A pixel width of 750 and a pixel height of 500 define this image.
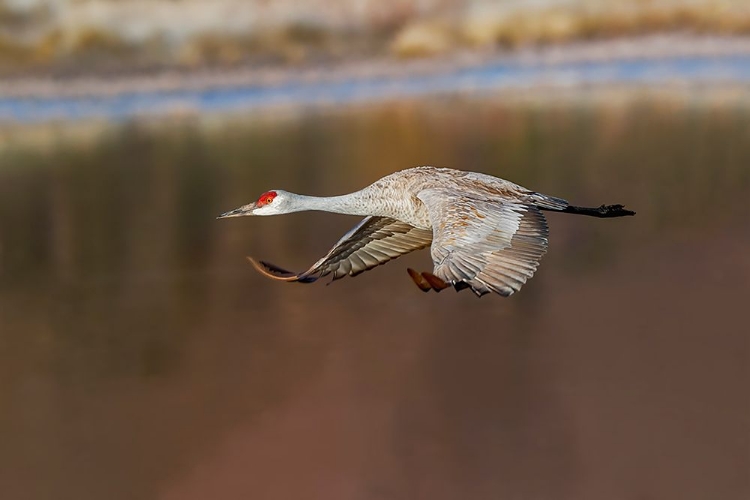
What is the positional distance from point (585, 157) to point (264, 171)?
30.6 ft

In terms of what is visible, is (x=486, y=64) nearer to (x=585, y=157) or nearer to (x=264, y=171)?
(x=585, y=157)

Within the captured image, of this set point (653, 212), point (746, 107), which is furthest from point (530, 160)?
point (746, 107)

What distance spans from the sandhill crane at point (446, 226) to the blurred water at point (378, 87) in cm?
2711

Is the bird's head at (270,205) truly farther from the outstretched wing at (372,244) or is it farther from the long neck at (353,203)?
the outstretched wing at (372,244)

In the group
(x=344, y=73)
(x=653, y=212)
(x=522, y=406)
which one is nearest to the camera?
(x=522, y=406)

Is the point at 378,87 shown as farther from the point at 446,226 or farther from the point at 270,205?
the point at 446,226

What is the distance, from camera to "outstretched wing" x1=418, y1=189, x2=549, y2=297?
9297 millimetres

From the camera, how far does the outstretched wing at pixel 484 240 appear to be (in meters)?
9.30

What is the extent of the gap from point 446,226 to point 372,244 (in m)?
2.15

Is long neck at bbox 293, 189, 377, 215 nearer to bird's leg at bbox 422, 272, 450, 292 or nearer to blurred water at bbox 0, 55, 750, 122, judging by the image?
bird's leg at bbox 422, 272, 450, 292

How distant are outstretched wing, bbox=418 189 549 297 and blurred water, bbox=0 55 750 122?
28.8m

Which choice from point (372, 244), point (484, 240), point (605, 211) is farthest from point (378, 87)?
point (484, 240)

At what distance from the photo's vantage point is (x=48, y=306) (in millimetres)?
24609

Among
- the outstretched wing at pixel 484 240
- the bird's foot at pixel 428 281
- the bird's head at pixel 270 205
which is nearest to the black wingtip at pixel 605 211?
the outstretched wing at pixel 484 240
